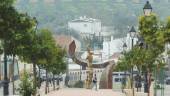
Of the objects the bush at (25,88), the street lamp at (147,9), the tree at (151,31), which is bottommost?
the bush at (25,88)

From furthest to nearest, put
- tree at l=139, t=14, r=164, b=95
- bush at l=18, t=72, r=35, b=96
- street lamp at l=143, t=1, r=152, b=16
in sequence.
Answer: tree at l=139, t=14, r=164, b=95 < street lamp at l=143, t=1, r=152, b=16 < bush at l=18, t=72, r=35, b=96

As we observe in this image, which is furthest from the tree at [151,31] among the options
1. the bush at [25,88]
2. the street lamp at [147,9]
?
the bush at [25,88]

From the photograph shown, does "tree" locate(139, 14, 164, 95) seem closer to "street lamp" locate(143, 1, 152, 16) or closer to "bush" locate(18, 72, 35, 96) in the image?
"street lamp" locate(143, 1, 152, 16)

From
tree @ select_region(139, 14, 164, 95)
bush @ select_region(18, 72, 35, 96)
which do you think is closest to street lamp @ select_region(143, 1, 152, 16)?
tree @ select_region(139, 14, 164, 95)

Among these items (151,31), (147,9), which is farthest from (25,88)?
(151,31)

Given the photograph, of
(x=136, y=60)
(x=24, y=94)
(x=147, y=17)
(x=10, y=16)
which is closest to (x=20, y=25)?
(x=10, y=16)

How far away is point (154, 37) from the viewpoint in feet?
111

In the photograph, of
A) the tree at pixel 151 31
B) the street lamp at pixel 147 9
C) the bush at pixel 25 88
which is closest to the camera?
the bush at pixel 25 88

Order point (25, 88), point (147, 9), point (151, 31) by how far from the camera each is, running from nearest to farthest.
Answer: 1. point (25, 88)
2. point (147, 9)
3. point (151, 31)

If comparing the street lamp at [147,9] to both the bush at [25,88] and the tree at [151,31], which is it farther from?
the bush at [25,88]

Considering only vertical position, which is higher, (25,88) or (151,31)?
(151,31)

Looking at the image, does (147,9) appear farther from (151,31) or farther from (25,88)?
(25,88)

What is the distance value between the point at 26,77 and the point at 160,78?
19.5 ft

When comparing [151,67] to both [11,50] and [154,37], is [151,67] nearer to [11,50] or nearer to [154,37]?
[154,37]
